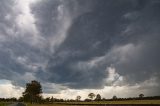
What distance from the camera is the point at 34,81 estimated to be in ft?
655

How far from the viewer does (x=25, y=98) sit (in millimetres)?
198875

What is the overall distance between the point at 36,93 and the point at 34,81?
9.76 meters

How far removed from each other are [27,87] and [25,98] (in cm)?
928

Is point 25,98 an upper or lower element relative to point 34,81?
Result: lower

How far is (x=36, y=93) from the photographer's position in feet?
645

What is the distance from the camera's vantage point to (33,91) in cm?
19462

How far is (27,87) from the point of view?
647 feet

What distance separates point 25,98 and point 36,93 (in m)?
10.3

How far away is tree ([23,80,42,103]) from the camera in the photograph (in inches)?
7648

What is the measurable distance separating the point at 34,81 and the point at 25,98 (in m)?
15.1

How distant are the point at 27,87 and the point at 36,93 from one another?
855 centimetres

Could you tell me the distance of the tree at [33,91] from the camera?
194 m

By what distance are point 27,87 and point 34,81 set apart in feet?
23.4
